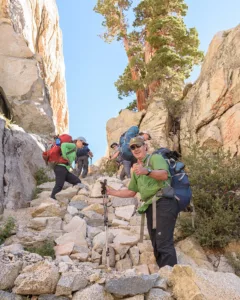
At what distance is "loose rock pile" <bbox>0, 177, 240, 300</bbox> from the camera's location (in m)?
3.31

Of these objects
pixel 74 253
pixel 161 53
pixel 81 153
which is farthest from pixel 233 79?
pixel 74 253

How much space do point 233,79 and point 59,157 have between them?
10.6 m

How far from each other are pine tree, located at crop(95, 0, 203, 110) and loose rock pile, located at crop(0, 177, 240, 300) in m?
12.5

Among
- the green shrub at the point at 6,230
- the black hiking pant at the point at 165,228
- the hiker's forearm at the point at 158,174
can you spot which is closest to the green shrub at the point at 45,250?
the green shrub at the point at 6,230

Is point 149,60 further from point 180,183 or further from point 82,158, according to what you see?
point 180,183

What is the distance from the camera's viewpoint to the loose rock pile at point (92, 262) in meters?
3.31

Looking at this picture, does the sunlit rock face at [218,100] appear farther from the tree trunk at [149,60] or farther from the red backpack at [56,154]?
the red backpack at [56,154]

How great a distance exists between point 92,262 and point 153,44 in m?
19.3

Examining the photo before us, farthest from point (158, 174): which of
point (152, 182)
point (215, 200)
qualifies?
point (215, 200)

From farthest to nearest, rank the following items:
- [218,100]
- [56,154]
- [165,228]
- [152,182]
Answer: [218,100] → [56,154] → [152,182] → [165,228]

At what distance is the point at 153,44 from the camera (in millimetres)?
22578

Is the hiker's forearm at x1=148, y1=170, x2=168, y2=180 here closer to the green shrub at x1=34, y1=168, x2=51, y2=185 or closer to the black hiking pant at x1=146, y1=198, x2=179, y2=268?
the black hiking pant at x1=146, y1=198, x2=179, y2=268

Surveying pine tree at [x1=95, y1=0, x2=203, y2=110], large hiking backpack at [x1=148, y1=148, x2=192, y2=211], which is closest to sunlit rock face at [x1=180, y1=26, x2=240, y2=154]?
pine tree at [x1=95, y1=0, x2=203, y2=110]

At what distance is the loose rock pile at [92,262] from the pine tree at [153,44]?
12.5 meters
